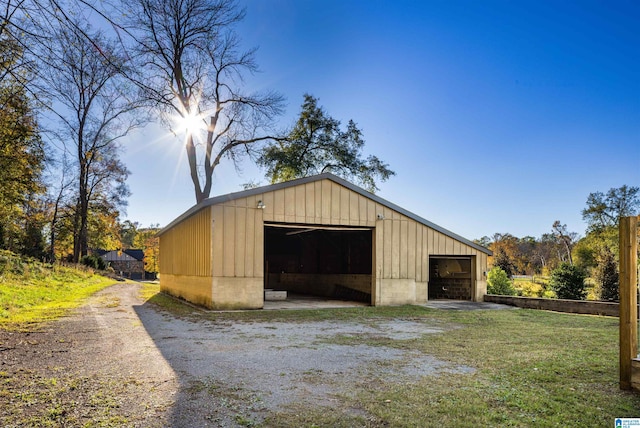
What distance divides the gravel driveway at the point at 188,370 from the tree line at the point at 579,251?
3381mm

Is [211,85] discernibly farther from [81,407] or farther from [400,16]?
[81,407]

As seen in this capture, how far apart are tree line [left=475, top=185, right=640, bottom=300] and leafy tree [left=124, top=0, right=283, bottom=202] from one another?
50.3 ft

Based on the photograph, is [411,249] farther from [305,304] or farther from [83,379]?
[83,379]

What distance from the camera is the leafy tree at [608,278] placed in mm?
16266

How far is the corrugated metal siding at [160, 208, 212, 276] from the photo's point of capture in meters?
11.0

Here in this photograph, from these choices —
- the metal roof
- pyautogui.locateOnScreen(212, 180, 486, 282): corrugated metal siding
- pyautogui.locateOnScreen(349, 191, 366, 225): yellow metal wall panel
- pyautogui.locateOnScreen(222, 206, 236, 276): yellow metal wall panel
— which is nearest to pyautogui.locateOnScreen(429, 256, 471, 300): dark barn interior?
pyautogui.locateOnScreen(212, 180, 486, 282): corrugated metal siding

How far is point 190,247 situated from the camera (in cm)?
1299

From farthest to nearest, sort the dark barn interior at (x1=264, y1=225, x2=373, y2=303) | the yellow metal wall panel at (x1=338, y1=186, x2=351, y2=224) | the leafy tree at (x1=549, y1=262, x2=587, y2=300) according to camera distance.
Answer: the leafy tree at (x1=549, y1=262, x2=587, y2=300) → the dark barn interior at (x1=264, y1=225, x2=373, y2=303) → the yellow metal wall panel at (x1=338, y1=186, x2=351, y2=224)

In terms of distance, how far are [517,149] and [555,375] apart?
1790cm

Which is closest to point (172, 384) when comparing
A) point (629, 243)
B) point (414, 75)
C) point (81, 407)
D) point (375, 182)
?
point (81, 407)

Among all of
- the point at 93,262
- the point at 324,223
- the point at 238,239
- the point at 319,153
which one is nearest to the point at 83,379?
the point at 238,239

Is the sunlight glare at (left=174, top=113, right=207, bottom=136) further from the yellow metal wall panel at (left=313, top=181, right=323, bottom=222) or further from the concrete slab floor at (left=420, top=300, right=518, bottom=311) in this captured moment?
the concrete slab floor at (left=420, top=300, right=518, bottom=311)

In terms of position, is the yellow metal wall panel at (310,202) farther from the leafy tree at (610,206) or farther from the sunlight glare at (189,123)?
the leafy tree at (610,206)

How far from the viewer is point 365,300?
1484cm
